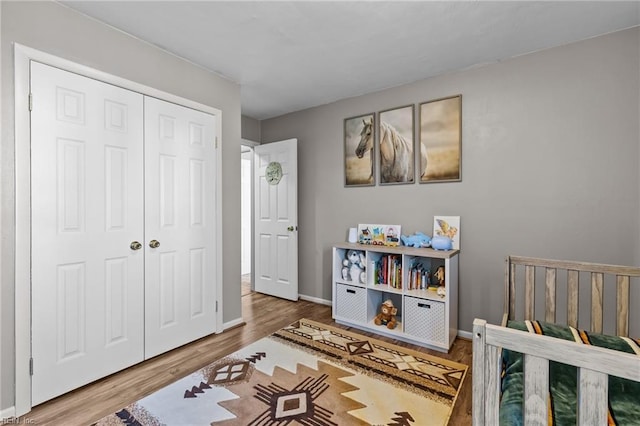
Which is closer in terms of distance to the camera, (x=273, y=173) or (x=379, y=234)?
(x=379, y=234)

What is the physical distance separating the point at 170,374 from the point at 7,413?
820 millimetres

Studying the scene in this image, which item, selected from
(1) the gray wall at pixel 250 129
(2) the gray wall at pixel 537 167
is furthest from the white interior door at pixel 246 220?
(2) the gray wall at pixel 537 167

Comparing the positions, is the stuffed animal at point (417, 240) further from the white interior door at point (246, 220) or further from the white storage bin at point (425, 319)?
the white interior door at point (246, 220)

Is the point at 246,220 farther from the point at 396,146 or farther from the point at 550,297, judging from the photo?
the point at 550,297

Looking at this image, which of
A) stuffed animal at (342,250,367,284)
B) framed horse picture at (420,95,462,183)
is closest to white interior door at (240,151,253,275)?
stuffed animal at (342,250,367,284)

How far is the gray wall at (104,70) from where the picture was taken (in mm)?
1654

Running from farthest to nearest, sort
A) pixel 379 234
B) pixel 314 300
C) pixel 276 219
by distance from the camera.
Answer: pixel 276 219, pixel 314 300, pixel 379 234

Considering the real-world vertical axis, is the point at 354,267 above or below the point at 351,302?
above

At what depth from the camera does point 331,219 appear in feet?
11.9

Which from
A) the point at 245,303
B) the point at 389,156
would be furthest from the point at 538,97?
the point at 245,303

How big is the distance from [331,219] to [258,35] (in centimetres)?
210

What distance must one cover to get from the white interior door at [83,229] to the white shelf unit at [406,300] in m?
1.81

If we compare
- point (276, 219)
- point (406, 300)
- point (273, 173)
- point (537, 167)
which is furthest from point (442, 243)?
point (273, 173)

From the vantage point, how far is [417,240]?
284 centimetres
